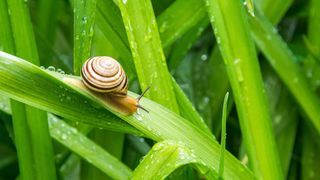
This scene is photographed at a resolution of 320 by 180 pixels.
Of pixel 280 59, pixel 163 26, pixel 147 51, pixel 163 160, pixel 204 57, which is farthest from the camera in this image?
pixel 204 57

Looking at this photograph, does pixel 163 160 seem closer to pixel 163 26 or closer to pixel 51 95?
pixel 51 95

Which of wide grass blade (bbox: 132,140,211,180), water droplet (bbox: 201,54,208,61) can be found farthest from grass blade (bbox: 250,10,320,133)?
wide grass blade (bbox: 132,140,211,180)

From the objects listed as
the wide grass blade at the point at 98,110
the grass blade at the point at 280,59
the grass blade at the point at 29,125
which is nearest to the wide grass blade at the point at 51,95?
the wide grass blade at the point at 98,110

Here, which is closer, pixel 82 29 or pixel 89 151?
pixel 82 29

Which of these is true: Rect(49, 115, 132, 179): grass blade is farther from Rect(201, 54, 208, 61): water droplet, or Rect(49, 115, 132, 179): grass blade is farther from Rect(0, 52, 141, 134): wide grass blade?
Rect(201, 54, 208, 61): water droplet

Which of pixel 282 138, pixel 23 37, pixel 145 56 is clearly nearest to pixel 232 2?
Result: pixel 145 56

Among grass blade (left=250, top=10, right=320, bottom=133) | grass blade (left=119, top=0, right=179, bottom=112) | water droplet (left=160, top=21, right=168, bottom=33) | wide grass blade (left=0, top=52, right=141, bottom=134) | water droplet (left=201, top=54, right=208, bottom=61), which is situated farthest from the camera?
water droplet (left=201, top=54, right=208, bottom=61)

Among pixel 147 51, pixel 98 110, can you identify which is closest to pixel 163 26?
pixel 147 51

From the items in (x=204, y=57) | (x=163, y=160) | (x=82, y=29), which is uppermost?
(x=82, y=29)
